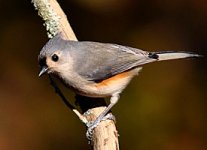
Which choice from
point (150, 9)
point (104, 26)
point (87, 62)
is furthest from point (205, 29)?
point (87, 62)

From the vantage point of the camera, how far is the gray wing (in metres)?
3.83

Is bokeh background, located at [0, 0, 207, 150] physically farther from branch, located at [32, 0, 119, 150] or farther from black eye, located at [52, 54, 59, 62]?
black eye, located at [52, 54, 59, 62]

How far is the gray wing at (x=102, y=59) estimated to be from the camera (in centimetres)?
383

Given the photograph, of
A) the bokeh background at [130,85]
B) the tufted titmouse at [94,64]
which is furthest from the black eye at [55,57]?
the bokeh background at [130,85]

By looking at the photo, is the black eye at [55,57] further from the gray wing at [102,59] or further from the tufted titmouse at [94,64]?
the gray wing at [102,59]

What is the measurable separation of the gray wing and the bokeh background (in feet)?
2.95

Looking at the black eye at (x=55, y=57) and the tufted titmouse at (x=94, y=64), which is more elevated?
the black eye at (x=55, y=57)

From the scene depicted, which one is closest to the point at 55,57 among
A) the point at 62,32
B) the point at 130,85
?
the point at 62,32

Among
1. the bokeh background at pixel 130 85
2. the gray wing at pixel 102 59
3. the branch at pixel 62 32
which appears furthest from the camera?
the bokeh background at pixel 130 85

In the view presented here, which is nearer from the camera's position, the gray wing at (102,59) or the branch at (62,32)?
the branch at (62,32)

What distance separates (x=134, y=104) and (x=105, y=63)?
968 mm

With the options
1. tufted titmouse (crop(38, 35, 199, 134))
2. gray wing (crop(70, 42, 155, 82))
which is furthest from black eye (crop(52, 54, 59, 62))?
gray wing (crop(70, 42, 155, 82))

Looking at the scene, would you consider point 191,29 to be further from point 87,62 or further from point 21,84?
point 87,62

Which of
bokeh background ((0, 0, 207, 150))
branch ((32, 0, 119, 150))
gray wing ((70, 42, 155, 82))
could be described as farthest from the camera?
bokeh background ((0, 0, 207, 150))
